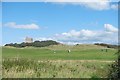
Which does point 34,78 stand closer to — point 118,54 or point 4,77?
point 4,77

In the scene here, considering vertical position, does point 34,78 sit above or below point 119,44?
below

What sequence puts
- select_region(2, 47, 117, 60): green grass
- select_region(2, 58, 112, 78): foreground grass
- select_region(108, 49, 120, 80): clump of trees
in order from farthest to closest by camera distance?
select_region(2, 47, 117, 60): green grass
select_region(2, 58, 112, 78): foreground grass
select_region(108, 49, 120, 80): clump of trees

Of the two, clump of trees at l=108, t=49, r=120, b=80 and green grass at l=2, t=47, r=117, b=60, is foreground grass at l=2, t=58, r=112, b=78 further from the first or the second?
green grass at l=2, t=47, r=117, b=60

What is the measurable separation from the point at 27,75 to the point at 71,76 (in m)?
1.68

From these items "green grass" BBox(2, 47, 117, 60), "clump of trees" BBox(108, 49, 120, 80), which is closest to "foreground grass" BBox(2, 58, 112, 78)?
"clump of trees" BBox(108, 49, 120, 80)

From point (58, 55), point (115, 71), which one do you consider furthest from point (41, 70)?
point (58, 55)

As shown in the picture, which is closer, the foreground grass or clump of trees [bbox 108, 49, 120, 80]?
clump of trees [bbox 108, 49, 120, 80]

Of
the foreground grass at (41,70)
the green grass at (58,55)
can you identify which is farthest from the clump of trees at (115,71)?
the green grass at (58,55)

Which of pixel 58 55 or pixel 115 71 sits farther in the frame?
pixel 58 55

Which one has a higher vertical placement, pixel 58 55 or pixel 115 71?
pixel 115 71

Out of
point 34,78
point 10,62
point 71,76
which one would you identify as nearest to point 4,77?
point 34,78

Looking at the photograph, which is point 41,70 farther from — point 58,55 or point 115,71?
point 58,55

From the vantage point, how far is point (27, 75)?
13969mm

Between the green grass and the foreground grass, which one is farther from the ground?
the green grass
